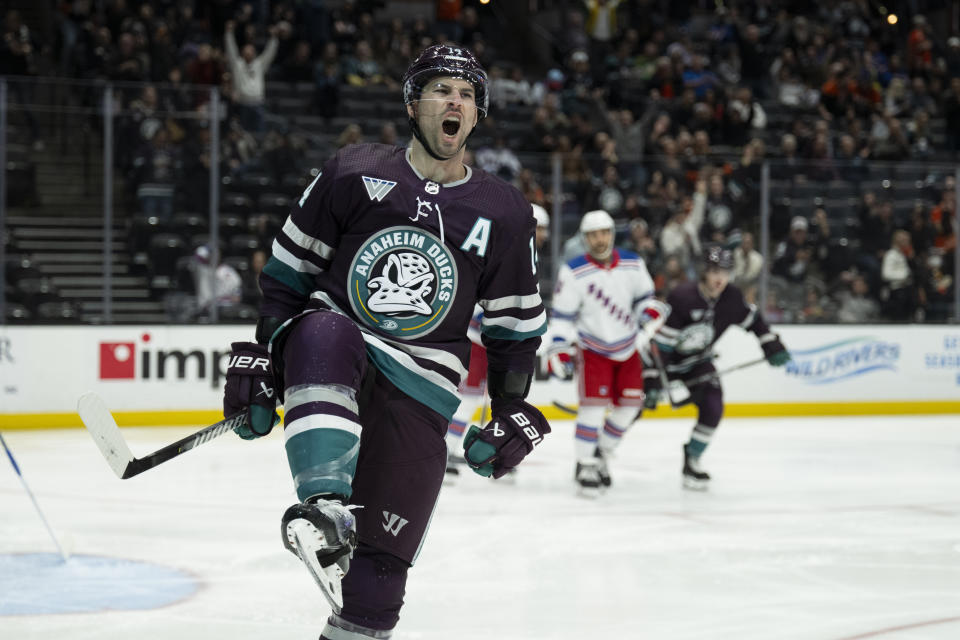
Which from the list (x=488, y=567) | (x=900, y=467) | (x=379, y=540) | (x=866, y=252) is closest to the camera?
(x=379, y=540)

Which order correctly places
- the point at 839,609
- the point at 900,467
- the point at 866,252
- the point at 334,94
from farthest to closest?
the point at 334,94 < the point at 866,252 < the point at 900,467 < the point at 839,609

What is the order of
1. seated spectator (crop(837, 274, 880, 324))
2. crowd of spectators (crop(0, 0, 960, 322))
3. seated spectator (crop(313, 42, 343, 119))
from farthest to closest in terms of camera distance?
seated spectator (crop(313, 42, 343, 119)) → seated spectator (crop(837, 274, 880, 324)) → crowd of spectators (crop(0, 0, 960, 322))

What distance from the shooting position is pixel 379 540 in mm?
2410

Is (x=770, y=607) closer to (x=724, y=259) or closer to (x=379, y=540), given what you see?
(x=379, y=540)

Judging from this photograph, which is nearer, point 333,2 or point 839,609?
point 839,609

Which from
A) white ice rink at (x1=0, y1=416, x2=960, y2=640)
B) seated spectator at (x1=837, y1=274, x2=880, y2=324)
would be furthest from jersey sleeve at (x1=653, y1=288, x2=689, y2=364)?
seated spectator at (x1=837, y1=274, x2=880, y2=324)

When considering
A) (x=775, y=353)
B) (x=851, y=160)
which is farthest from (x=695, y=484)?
(x=851, y=160)

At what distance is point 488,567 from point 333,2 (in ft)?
34.6

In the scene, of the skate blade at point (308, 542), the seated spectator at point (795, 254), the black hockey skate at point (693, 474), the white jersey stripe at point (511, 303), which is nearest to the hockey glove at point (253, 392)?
the skate blade at point (308, 542)

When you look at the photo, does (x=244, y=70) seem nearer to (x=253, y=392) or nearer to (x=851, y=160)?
(x=851, y=160)

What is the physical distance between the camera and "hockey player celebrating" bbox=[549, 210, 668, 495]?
21.6 feet

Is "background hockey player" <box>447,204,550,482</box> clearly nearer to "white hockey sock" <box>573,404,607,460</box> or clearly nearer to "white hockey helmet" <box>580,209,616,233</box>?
"white hockey helmet" <box>580,209,616,233</box>

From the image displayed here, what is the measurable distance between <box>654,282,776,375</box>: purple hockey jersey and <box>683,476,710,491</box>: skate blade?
1.90ft

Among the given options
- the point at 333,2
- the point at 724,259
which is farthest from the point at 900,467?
the point at 333,2
